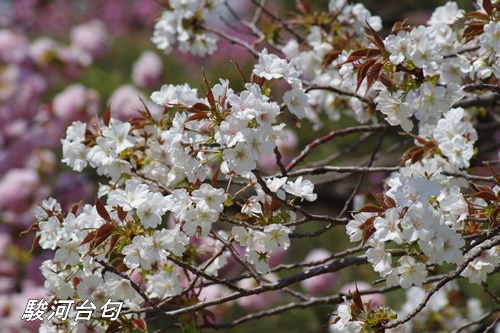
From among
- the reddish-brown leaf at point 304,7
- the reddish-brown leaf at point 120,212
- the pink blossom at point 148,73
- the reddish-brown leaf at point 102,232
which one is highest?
the pink blossom at point 148,73

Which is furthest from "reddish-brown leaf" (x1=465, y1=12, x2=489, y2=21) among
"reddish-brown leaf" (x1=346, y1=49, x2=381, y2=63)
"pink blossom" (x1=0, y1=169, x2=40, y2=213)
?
"pink blossom" (x1=0, y1=169, x2=40, y2=213)

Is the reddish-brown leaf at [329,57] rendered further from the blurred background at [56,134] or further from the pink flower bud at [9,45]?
the pink flower bud at [9,45]

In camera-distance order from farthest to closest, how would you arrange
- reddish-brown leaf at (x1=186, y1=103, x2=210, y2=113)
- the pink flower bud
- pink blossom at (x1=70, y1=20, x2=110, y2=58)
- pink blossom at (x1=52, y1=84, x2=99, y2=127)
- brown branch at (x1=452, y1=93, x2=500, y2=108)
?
1. pink blossom at (x1=70, y1=20, x2=110, y2=58)
2. the pink flower bud
3. pink blossom at (x1=52, y1=84, x2=99, y2=127)
4. brown branch at (x1=452, y1=93, x2=500, y2=108)
5. reddish-brown leaf at (x1=186, y1=103, x2=210, y2=113)

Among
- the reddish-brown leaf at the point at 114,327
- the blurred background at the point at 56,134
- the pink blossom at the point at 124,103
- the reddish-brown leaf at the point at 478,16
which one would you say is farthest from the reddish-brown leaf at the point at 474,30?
the pink blossom at the point at 124,103

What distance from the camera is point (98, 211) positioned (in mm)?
976

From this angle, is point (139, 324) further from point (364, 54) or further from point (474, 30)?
point (474, 30)

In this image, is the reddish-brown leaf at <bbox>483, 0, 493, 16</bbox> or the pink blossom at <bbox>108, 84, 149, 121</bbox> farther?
the pink blossom at <bbox>108, 84, 149, 121</bbox>

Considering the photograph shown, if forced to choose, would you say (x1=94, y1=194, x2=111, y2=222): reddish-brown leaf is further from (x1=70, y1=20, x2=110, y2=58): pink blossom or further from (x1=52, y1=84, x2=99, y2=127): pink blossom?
(x1=70, y1=20, x2=110, y2=58): pink blossom

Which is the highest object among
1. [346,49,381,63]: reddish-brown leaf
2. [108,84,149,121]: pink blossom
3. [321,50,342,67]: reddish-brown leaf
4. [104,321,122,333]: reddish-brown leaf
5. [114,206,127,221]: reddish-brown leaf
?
[108,84,149,121]: pink blossom

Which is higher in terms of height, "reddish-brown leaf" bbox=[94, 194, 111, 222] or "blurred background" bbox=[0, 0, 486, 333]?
"blurred background" bbox=[0, 0, 486, 333]

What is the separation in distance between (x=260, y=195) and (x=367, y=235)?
0.19 metres

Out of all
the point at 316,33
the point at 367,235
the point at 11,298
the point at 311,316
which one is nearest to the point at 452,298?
the point at 311,316

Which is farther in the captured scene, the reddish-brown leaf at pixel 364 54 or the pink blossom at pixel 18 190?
the pink blossom at pixel 18 190

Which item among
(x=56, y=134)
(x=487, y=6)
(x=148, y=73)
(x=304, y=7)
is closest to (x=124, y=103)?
(x=56, y=134)
